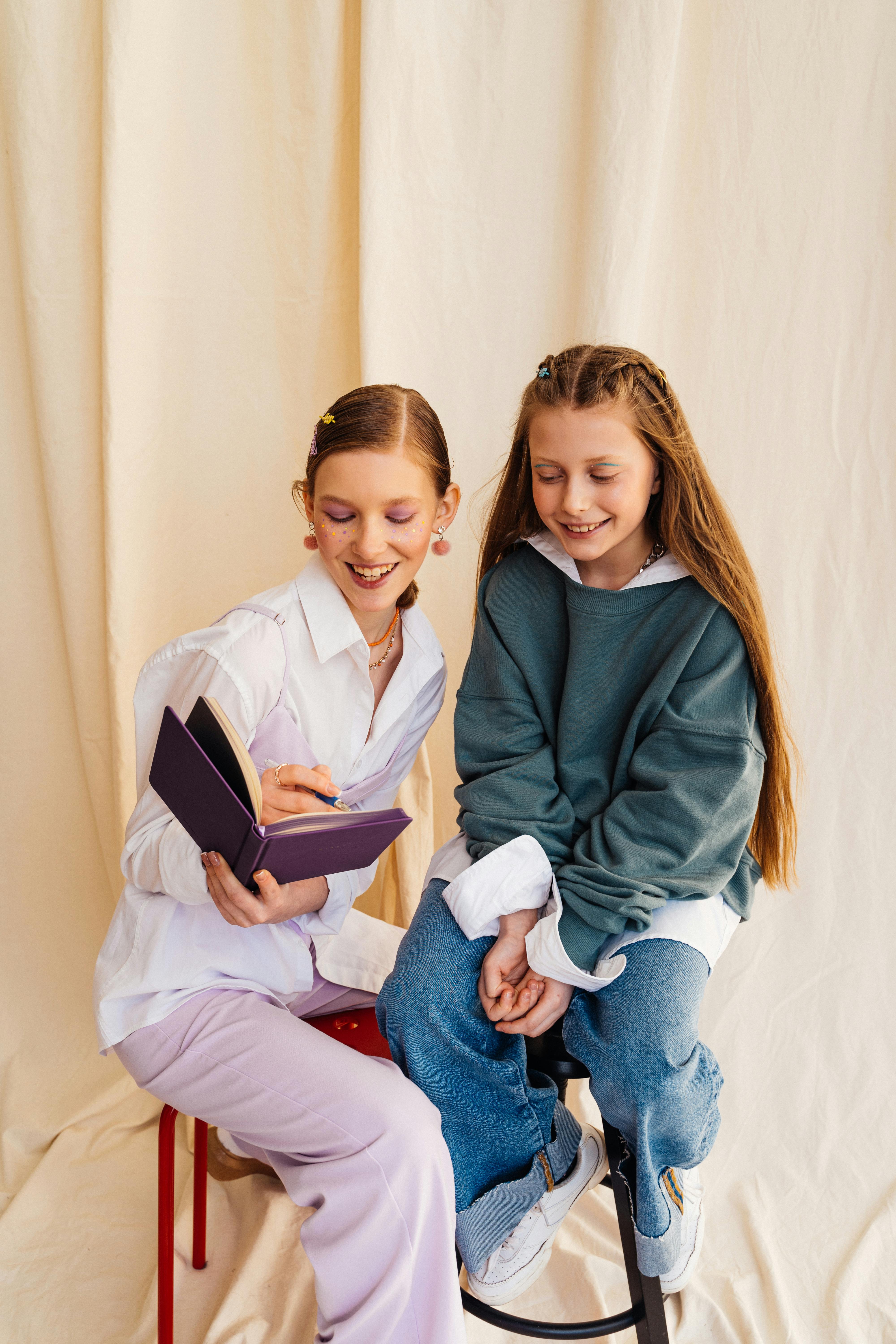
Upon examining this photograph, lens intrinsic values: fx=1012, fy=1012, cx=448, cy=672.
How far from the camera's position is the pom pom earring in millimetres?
1538

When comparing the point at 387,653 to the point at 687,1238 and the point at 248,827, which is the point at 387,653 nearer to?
the point at 248,827

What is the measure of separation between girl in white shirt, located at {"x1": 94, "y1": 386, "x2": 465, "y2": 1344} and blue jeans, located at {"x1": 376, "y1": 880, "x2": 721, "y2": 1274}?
8cm

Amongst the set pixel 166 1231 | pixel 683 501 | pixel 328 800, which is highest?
pixel 683 501

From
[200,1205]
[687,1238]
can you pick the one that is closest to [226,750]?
[687,1238]

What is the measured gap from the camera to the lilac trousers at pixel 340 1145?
1.17m

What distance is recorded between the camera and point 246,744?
1.40 meters

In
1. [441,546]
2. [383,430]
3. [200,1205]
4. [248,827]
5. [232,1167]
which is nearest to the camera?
[248,827]

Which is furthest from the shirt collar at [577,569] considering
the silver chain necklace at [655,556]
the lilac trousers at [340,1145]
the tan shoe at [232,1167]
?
the tan shoe at [232,1167]

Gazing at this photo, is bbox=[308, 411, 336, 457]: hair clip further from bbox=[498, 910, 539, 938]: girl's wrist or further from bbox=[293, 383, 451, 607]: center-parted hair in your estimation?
bbox=[498, 910, 539, 938]: girl's wrist

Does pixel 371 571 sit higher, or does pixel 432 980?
pixel 371 571

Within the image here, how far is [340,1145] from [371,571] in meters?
0.75

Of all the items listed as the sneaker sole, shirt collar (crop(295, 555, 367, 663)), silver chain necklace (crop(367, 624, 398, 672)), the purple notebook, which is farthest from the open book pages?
the sneaker sole

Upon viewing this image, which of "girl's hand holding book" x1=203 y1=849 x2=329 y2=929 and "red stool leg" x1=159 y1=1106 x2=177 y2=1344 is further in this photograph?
"red stool leg" x1=159 y1=1106 x2=177 y2=1344

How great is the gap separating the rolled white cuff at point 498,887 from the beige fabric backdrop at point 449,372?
0.72 m
